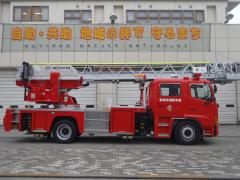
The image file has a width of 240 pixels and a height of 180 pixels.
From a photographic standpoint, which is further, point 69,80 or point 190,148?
point 69,80

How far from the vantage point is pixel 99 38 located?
75.0 feet

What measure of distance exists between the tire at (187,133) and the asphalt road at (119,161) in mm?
287

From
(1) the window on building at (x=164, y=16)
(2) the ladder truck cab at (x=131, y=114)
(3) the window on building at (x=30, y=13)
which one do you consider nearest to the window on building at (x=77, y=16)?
(3) the window on building at (x=30, y=13)

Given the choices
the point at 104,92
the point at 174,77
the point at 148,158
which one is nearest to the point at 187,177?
the point at 148,158

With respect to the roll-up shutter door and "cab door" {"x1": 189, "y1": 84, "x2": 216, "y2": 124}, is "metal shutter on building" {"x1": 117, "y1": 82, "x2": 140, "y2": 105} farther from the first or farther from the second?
"cab door" {"x1": 189, "y1": 84, "x2": 216, "y2": 124}

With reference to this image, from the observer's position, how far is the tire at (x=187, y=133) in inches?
542

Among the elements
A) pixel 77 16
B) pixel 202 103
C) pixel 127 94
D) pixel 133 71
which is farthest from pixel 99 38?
pixel 202 103

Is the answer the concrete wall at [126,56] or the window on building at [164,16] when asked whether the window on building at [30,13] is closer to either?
the window on building at [164,16]

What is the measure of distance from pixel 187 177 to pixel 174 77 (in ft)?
24.3

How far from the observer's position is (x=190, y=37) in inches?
906

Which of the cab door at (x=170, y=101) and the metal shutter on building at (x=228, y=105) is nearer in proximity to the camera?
the cab door at (x=170, y=101)

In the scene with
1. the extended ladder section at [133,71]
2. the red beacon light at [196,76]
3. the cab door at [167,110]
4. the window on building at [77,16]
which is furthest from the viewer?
the window on building at [77,16]

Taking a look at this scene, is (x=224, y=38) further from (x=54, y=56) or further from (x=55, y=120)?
(x=55, y=120)

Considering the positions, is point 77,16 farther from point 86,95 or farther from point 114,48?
point 86,95
